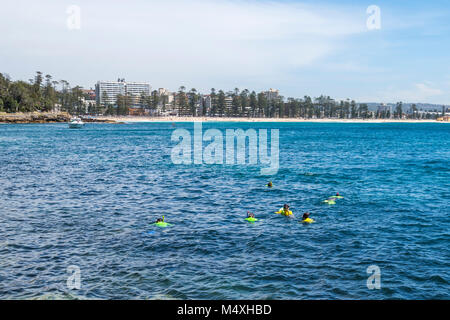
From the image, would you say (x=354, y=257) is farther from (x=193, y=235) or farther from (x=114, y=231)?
(x=114, y=231)

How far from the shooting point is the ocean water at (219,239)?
16125 millimetres

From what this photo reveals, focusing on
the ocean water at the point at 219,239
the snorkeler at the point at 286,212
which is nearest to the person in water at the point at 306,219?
the ocean water at the point at 219,239

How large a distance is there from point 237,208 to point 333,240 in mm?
9254

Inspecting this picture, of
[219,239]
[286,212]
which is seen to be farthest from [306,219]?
[219,239]

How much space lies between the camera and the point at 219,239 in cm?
2206

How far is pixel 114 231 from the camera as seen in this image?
23.2m

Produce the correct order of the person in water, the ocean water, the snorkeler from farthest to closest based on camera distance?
1. the snorkeler
2. the person in water
3. the ocean water

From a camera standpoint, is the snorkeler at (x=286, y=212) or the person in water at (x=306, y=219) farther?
the snorkeler at (x=286, y=212)

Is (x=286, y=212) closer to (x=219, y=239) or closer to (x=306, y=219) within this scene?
(x=306, y=219)

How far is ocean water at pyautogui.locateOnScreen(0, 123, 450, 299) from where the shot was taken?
16125 millimetres

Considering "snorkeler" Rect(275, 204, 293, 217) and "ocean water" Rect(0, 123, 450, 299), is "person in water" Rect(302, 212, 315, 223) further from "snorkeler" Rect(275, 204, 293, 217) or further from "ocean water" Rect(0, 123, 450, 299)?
"snorkeler" Rect(275, 204, 293, 217)

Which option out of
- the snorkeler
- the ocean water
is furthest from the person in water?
the snorkeler

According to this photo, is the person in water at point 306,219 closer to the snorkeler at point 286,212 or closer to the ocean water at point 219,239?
the ocean water at point 219,239
